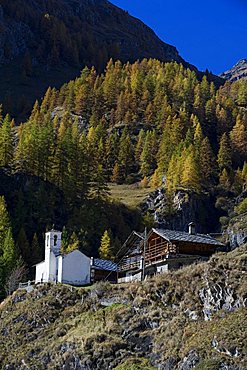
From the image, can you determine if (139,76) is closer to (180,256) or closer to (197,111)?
(197,111)

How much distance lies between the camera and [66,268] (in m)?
74.2

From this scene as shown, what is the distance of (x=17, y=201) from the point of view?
104 m

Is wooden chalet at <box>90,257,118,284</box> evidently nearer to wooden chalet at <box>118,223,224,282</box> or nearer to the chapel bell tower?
wooden chalet at <box>118,223,224,282</box>

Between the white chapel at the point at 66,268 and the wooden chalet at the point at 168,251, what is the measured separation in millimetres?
4954

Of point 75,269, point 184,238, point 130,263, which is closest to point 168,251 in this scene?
point 184,238

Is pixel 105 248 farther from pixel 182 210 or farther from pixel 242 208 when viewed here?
pixel 242 208

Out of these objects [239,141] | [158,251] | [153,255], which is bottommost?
Result: [153,255]

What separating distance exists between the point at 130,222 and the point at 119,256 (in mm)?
29506

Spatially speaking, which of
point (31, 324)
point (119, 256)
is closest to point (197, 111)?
point (119, 256)

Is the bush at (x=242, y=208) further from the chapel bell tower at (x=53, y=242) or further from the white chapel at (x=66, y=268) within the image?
the white chapel at (x=66, y=268)

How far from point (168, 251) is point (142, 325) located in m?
13.6

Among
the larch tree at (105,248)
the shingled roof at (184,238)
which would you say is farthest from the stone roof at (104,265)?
the larch tree at (105,248)

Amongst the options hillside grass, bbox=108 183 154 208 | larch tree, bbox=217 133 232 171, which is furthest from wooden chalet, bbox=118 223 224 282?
larch tree, bbox=217 133 232 171

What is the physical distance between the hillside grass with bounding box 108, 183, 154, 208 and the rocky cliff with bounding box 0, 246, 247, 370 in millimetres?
47747
